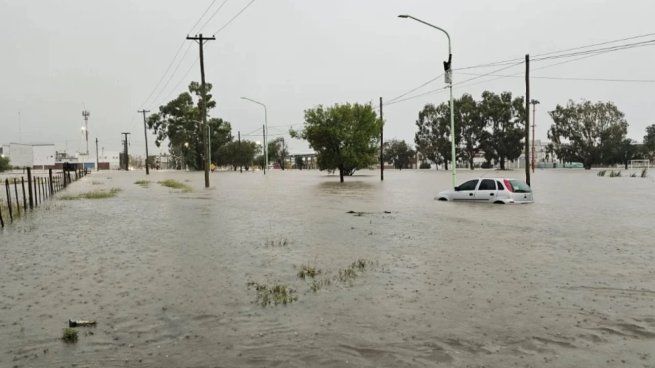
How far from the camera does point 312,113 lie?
5384 cm

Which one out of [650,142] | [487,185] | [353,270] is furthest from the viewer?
[650,142]

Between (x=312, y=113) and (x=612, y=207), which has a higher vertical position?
(x=312, y=113)

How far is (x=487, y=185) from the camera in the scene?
25.3 m

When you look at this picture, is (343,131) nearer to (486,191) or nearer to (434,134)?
(486,191)

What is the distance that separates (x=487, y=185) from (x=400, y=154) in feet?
456

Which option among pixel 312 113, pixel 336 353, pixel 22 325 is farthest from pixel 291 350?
pixel 312 113

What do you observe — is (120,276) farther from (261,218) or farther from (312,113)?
(312,113)

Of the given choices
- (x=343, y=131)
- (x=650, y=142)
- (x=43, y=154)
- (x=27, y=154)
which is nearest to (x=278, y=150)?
(x=43, y=154)

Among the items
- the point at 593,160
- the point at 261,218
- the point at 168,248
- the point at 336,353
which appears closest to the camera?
the point at 336,353

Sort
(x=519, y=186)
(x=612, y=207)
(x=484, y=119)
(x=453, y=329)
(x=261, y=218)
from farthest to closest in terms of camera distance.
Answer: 1. (x=484, y=119)
2. (x=519, y=186)
3. (x=612, y=207)
4. (x=261, y=218)
5. (x=453, y=329)

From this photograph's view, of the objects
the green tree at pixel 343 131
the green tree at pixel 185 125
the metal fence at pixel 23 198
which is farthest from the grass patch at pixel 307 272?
the green tree at pixel 185 125

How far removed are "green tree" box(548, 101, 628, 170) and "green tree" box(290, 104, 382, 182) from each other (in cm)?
6948

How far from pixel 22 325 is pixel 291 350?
11.5 ft

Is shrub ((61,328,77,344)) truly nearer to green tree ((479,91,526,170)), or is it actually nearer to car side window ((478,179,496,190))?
car side window ((478,179,496,190))
